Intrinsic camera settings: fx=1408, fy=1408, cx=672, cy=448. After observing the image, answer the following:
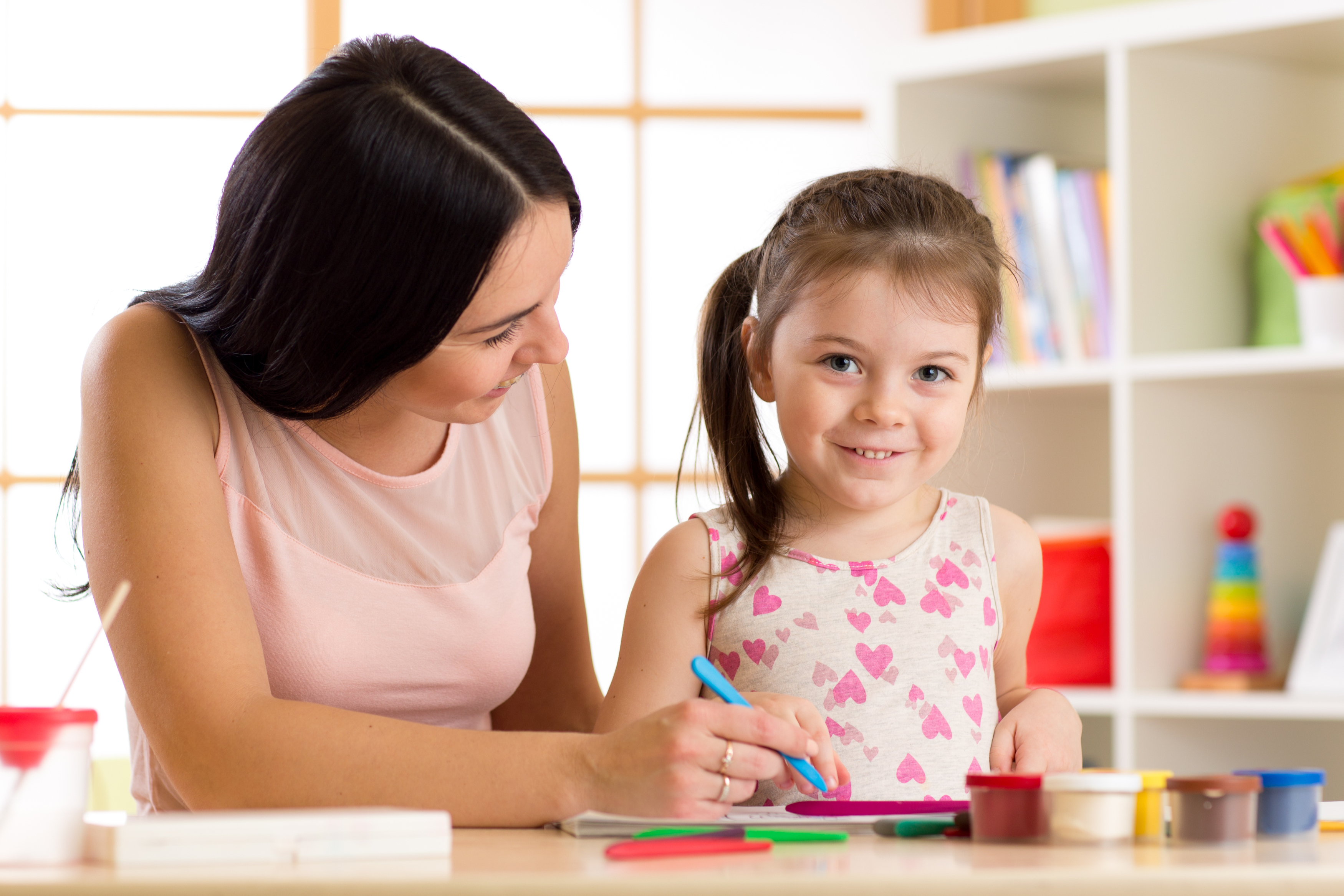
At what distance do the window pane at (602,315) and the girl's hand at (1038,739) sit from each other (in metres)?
1.64

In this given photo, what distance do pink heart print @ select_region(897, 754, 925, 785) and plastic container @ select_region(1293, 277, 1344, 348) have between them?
1.18 meters

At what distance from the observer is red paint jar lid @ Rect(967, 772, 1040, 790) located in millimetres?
718

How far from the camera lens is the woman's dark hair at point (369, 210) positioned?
3.28ft

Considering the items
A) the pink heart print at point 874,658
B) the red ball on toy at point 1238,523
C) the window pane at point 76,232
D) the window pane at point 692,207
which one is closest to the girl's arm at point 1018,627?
the pink heart print at point 874,658

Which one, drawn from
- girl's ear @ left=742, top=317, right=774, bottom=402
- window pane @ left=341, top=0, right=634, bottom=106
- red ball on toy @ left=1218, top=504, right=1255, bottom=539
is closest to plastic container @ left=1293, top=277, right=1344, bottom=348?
red ball on toy @ left=1218, top=504, right=1255, bottom=539

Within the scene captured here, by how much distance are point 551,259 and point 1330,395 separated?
1.63m

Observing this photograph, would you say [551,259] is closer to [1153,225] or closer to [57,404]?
[1153,225]

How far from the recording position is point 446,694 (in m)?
1.25

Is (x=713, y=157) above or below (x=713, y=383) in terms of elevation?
above

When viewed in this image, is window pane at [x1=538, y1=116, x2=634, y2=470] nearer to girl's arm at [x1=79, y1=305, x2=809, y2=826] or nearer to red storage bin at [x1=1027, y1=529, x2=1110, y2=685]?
red storage bin at [x1=1027, y1=529, x2=1110, y2=685]

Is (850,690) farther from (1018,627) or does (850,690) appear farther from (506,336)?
(506,336)

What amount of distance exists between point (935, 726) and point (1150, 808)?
1.39 ft

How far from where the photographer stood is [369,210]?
100 cm

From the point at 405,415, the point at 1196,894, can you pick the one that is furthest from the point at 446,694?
the point at 1196,894
